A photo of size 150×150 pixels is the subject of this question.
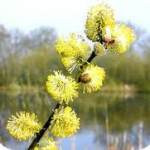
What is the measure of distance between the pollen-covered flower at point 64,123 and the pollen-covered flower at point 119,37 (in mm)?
101

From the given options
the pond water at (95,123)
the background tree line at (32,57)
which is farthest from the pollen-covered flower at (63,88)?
the background tree line at (32,57)

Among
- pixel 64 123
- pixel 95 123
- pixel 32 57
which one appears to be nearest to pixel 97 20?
pixel 64 123

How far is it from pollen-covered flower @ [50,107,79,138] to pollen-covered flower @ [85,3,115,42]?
10cm

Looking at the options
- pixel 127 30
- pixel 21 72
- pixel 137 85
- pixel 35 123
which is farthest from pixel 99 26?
pixel 137 85

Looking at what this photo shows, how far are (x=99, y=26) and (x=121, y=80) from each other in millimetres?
14698

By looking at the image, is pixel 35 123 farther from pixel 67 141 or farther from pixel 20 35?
pixel 20 35

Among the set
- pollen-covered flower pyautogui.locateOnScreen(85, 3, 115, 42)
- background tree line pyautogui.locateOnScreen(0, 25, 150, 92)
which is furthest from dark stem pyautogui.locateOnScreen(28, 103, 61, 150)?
background tree line pyautogui.locateOnScreen(0, 25, 150, 92)

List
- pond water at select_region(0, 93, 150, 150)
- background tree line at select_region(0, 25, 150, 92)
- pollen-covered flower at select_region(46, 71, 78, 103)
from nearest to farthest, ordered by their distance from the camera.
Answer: pollen-covered flower at select_region(46, 71, 78, 103), pond water at select_region(0, 93, 150, 150), background tree line at select_region(0, 25, 150, 92)

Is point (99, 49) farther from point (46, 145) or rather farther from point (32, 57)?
point (32, 57)

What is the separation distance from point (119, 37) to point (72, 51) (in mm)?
66

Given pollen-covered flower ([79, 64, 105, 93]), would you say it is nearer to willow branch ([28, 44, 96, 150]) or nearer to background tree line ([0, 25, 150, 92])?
willow branch ([28, 44, 96, 150])

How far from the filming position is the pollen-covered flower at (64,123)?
1.88 feet

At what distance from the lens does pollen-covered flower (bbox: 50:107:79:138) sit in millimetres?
572

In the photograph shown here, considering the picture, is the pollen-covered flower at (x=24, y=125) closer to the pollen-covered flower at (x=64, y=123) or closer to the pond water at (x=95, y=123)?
the pollen-covered flower at (x=64, y=123)
